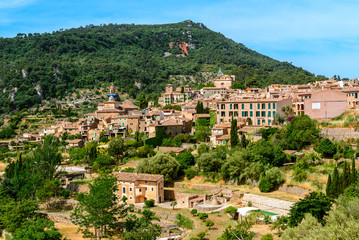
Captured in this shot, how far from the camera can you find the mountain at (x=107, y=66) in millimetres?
109500

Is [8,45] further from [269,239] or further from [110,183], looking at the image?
[269,239]

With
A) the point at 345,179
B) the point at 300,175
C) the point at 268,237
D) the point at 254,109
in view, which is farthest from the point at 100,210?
the point at 254,109

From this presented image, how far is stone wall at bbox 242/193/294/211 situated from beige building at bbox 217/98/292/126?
59.3 feet

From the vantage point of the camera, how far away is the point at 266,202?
33625 mm

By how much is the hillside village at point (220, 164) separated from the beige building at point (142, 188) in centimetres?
11

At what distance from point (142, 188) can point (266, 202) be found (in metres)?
13.0

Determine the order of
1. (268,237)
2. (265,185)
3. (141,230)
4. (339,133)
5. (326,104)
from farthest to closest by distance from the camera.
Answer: (326,104), (339,133), (265,185), (141,230), (268,237)

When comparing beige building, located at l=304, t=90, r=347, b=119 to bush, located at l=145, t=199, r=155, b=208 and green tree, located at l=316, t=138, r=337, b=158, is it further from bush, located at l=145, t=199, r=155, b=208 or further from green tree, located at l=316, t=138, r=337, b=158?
bush, located at l=145, t=199, r=155, b=208

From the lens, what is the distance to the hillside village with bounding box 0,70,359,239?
32469 millimetres

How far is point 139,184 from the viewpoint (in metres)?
39.3

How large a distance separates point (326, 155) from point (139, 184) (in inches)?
792

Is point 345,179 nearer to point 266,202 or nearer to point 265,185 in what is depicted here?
point 266,202

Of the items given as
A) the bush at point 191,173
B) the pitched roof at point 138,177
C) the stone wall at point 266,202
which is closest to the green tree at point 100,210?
the pitched roof at point 138,177

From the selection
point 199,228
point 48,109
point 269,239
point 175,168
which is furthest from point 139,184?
point 48,109
